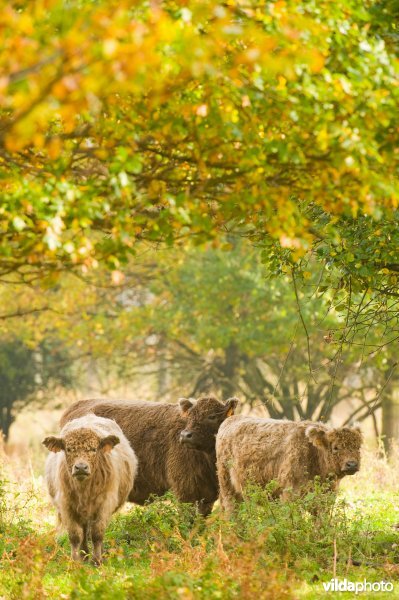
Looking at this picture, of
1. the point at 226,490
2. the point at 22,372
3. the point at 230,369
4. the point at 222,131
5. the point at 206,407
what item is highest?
the point at 22,372

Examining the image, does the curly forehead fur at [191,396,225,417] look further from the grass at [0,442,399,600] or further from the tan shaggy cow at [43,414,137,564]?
the tan shaggy cow at [43,414,137,564]

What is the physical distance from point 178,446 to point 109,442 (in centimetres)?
201

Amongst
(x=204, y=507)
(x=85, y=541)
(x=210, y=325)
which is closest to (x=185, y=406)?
(x=204, y=507)

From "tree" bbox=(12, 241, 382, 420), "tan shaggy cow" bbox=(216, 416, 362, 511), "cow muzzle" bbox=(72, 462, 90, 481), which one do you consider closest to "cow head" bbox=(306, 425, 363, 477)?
"tan shaggy cow" bbox=(216, 416, 362, 511)

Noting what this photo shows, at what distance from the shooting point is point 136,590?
677 cm

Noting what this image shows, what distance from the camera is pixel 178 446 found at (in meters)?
12.8

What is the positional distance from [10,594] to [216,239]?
3325 millimetres

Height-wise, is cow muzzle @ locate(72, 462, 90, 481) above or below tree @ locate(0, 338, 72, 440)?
below

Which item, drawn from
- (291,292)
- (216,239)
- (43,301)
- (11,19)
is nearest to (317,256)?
(216,239)

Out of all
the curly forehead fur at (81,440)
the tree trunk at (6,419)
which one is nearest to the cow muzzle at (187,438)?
the curly forehead fur at (81,440)

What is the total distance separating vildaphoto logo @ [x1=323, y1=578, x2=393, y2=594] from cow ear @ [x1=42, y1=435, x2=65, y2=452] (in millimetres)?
3712

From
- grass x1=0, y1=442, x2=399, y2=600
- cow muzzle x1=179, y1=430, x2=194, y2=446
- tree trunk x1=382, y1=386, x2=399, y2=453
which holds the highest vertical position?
tree trunk x1=382, y1=386, x2=399, y2=453

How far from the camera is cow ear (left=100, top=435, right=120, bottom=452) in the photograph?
35.5ft

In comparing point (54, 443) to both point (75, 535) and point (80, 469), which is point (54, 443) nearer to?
point (80, 469)
